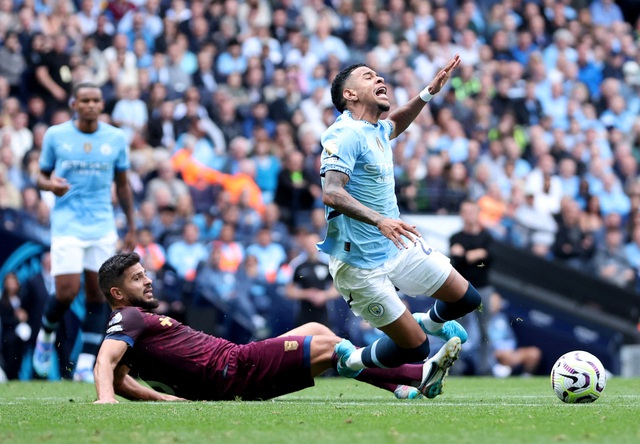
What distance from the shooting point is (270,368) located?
26.7ft

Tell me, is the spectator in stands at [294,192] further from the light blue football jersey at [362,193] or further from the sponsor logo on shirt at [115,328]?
the sponsor logo on shirt at [115,328]

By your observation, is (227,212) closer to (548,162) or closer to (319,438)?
(548,162)

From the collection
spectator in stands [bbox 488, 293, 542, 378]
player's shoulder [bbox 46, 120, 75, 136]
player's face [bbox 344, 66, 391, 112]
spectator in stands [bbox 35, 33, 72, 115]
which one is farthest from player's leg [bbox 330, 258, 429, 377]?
spectator in stands [bbox 35, 33, 72, 115]

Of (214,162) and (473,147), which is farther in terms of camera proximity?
(473,147)

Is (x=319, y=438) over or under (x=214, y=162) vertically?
under

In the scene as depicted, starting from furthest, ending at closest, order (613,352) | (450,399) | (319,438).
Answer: (613,352) < (450,399) < (319,438)

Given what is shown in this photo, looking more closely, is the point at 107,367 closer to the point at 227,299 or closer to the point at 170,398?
the point at 170,398

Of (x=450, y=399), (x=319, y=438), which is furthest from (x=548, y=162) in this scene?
(x=319, y=438)

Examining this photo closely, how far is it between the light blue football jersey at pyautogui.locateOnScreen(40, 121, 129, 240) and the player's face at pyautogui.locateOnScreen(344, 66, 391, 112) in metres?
3.56

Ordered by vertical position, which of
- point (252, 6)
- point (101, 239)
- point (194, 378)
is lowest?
point (194, 378)

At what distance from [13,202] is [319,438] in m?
9.37

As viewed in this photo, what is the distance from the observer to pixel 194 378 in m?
8.17

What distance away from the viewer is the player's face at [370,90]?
27.0 feet

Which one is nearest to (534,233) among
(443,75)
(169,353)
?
(443,75)
